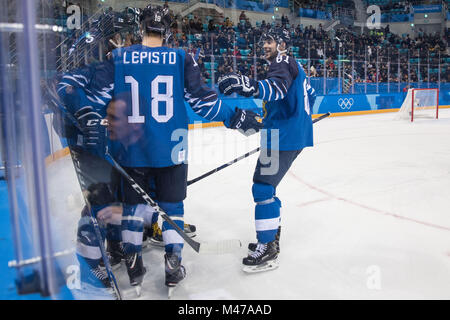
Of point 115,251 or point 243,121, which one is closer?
point 243,121

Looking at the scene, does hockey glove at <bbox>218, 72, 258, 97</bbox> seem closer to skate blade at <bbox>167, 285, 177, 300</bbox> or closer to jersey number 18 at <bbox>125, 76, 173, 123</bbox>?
jersey number 18 at <bbox>125, 76, 173, 123</bbox>

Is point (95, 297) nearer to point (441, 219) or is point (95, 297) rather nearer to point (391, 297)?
point (391, 297)

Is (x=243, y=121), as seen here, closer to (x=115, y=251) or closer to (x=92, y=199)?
(x=92, y=199)

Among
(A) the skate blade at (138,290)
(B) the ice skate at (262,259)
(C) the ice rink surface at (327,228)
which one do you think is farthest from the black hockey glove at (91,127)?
(B) the ice skate at (262,259)

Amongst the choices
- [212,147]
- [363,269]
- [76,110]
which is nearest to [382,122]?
[212,147]

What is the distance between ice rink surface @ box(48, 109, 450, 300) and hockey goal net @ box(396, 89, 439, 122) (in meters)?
5.41

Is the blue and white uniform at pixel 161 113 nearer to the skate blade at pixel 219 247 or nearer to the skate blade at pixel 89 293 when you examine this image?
the skate blade at pixel 219 247

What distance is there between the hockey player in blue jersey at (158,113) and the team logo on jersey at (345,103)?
976cm

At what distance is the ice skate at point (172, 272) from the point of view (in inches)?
67.5

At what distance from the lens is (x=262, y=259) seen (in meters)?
1.99

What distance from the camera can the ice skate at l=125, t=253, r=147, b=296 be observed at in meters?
1.72

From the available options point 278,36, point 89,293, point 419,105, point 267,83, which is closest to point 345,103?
point 419,105

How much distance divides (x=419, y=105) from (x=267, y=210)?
9.86 metres
